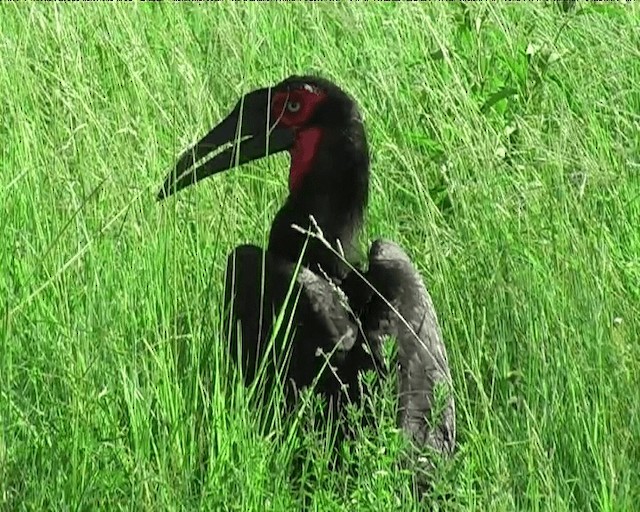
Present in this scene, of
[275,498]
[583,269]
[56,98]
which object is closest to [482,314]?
[583,269]

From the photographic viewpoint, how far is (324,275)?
3.85 meters

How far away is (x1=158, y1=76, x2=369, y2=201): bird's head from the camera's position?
13.1 feet

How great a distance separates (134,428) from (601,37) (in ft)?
8.98

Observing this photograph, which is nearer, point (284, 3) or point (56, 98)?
point (56, 98)

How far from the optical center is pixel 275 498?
3074mm

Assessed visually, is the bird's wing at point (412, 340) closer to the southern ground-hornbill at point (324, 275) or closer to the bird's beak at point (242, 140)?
the southern ground-hornbill at point (324, 275)

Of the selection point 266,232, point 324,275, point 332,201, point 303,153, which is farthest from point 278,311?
point 266,232

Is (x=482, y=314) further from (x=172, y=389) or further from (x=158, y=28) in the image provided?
(x=158, y=28)

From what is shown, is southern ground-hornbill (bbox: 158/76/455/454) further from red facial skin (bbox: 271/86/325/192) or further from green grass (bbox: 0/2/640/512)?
green grass (bbox: 0/2/640/512)

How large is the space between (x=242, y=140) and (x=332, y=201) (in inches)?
12.4

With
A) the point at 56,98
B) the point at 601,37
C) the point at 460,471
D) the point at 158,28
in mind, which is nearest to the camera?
the point at 460,471

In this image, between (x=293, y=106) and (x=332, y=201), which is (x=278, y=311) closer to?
(x=332, y=201)

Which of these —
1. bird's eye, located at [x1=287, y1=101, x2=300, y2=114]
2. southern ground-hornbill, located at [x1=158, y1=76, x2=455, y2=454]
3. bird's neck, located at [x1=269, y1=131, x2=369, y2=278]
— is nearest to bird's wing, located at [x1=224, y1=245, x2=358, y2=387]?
southern ground-hornbill, located at [x1=158, y1=76, x2=455, y2=454]

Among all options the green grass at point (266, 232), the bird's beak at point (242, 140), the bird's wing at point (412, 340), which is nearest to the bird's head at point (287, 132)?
the bird's beak at point (242, 140)
